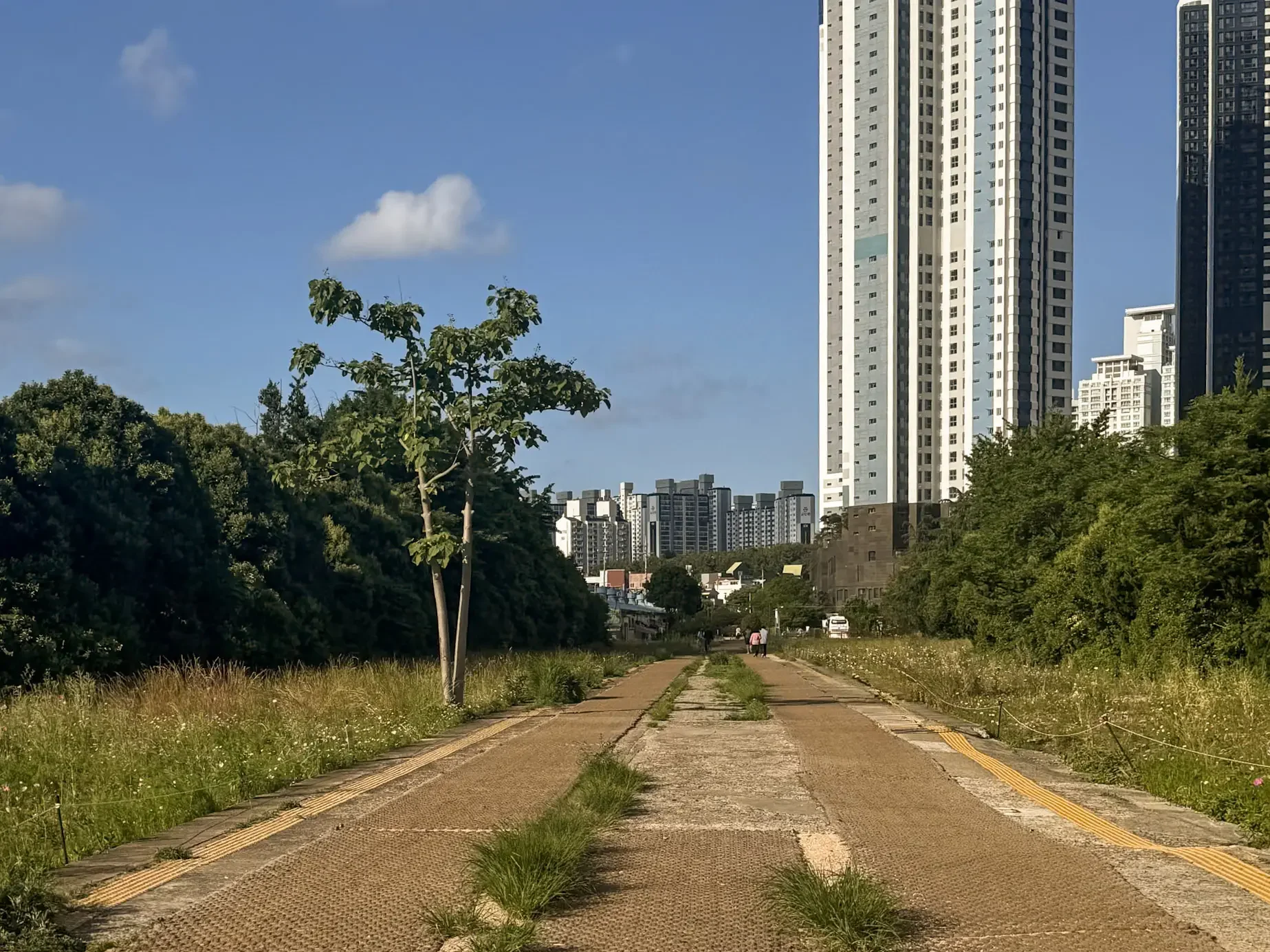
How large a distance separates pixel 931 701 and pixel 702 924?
1935cm

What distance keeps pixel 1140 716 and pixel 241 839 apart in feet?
37.2

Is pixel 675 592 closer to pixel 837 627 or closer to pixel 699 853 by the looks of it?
pixel 837 627

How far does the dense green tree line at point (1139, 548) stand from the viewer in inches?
896

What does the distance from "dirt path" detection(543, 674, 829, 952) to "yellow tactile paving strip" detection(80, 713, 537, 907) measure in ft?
8.99

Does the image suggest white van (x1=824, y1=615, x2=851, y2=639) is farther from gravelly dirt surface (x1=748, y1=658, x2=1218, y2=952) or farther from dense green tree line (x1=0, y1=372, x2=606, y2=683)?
gravelly dirt surface (x1=748, y1=658, x2=1218, y2=952)

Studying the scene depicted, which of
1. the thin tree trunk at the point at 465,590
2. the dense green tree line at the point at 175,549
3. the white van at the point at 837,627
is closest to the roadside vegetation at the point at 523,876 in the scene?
the thin tree trunk at the point at 465,590

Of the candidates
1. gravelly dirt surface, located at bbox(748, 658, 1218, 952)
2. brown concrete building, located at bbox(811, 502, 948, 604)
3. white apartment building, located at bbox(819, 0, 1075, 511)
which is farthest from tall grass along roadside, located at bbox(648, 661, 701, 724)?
white apartment building, located at bbox(819, 0, 1075, 511)

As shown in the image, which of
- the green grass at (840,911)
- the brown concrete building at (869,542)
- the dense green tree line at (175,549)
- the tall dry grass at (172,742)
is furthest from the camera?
the brown concrete building at (869,542)

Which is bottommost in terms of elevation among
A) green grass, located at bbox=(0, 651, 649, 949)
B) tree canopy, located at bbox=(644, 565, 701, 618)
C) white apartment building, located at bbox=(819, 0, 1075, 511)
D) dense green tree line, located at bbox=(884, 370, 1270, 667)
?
tree canopy, located at bbox=(644, 565, 701, 618)

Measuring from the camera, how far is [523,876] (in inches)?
310

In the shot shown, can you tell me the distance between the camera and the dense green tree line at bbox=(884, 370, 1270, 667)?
2275 centimetres

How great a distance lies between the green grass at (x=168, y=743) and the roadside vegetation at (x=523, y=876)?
2311 mm

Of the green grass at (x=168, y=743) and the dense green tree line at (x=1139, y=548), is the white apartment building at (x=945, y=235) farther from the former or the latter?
the green grass at (x=168, y=743)

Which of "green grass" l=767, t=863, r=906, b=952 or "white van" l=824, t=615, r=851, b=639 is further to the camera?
"white van" l=824, t=615, r=851, b=639
